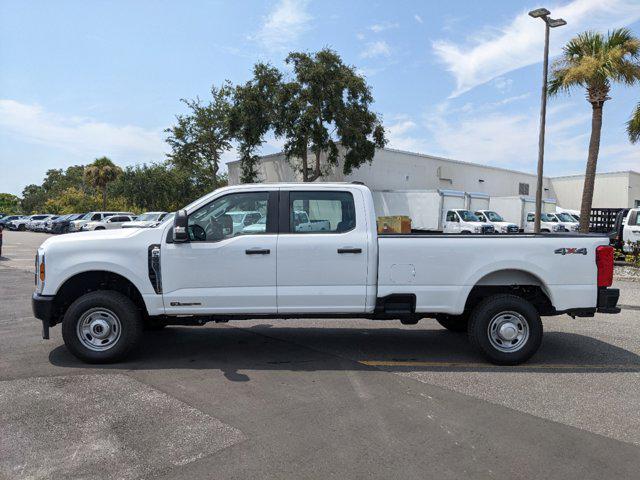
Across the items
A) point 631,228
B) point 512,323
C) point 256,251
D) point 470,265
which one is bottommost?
point 512,323

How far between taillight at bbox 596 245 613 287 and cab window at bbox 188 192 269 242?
374cm

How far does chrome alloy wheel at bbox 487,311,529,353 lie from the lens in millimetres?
5492

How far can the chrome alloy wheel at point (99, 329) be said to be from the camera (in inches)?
210

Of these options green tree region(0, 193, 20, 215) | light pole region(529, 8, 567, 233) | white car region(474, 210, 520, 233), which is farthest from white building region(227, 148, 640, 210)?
green tree region(0, 193, 20, 215)

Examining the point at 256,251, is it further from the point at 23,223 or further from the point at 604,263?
the point at 23,223

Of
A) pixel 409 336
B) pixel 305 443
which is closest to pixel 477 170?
pixel 409 336

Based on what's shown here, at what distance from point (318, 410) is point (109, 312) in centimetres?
267

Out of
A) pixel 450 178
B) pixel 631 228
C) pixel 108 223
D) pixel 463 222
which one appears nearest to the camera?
pixel 631 228

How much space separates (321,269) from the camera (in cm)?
535

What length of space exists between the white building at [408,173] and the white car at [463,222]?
847 cm

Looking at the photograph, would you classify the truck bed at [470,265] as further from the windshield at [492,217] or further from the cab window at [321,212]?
the windshield at [492,217]

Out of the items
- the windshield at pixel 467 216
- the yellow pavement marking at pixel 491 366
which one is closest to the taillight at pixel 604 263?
the yellow pavement marking at pixel 491 366

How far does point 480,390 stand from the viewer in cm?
476

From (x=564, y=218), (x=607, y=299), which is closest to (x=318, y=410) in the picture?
(x=607, y=299)
